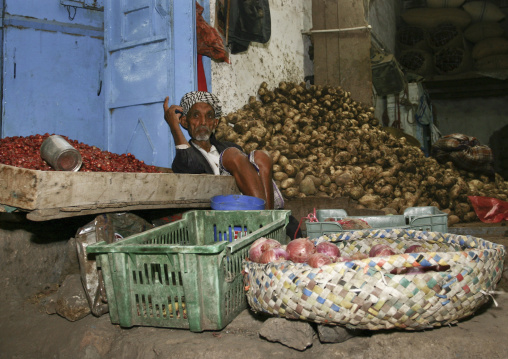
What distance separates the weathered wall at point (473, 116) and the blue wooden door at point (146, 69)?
9633mm

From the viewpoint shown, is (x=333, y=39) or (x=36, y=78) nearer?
(x=36, y=78)

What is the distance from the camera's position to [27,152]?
294cm

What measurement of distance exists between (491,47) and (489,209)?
296 inches

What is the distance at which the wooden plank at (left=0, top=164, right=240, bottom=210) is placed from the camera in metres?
2.05

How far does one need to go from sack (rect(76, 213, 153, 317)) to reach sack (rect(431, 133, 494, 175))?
458 centimetres

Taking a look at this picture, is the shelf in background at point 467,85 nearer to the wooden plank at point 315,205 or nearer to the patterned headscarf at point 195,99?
the wooden plank at point 315,205

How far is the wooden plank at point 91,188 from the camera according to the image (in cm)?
205

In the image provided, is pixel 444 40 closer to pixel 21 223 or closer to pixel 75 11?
pixel 75 11

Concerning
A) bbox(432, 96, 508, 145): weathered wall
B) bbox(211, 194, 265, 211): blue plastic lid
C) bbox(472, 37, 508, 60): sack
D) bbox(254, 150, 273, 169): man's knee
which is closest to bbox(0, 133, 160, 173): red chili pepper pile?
bbox(211, 194, 265, 211): blue plastic lid

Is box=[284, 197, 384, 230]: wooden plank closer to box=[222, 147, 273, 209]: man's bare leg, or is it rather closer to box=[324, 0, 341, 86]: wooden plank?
box=[222, 147, 273, 209]: man's bare leg

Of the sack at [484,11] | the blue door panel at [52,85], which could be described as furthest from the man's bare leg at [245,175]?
the sack at [484,11]

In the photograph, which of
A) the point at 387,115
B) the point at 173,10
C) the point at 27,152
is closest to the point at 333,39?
the point at 387,115

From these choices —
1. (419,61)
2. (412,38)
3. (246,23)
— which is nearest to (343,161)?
(246,23)

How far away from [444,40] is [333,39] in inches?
200
